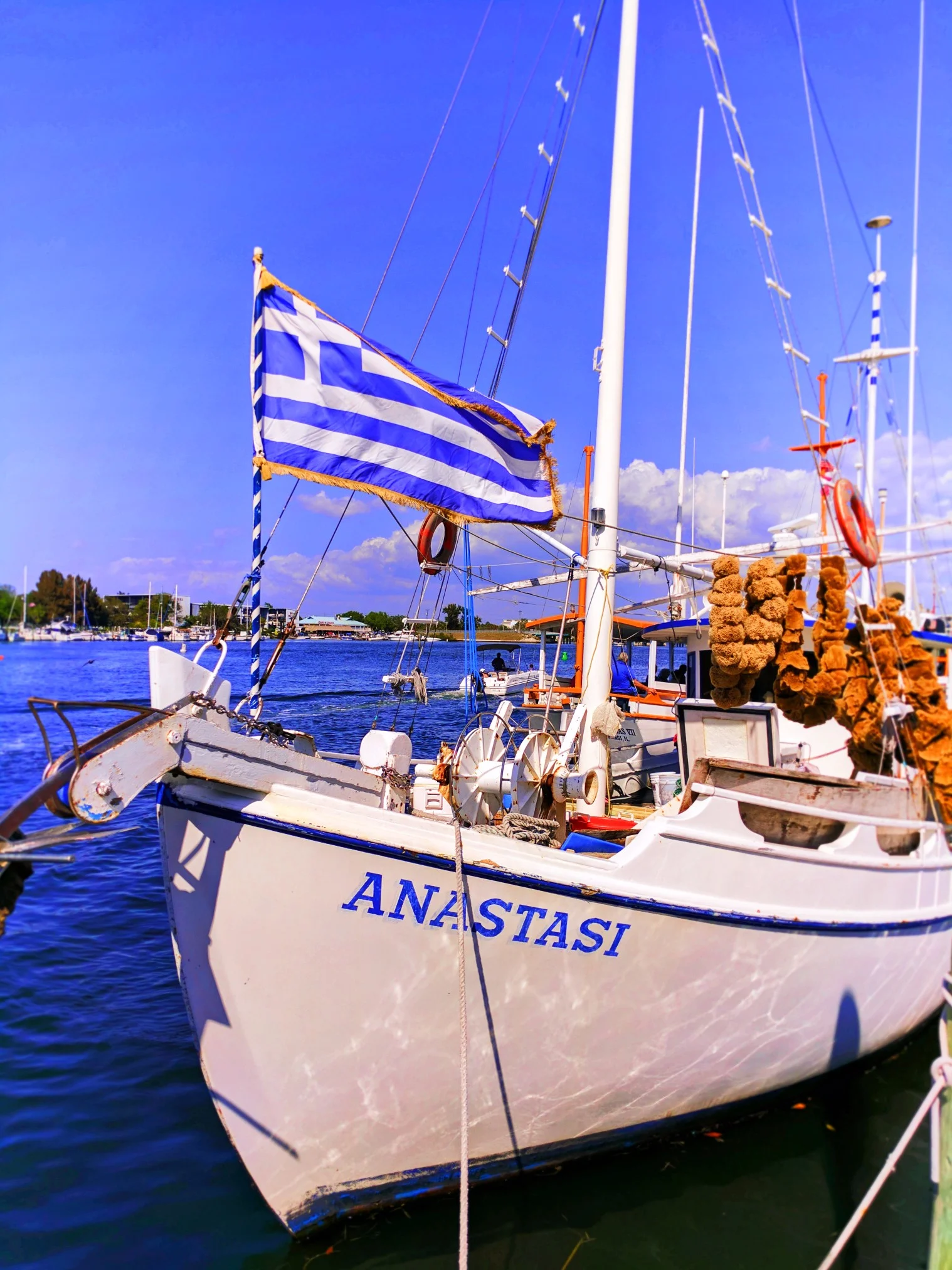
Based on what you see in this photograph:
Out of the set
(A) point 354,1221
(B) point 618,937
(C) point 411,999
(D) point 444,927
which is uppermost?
(D) point 444,927

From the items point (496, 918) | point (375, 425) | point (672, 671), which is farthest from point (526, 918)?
point (672, 671)

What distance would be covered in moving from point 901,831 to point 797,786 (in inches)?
47.7

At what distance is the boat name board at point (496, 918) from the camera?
387cm

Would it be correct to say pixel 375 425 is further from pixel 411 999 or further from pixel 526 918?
pixel 411 999

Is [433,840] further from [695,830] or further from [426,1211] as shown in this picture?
[426,1211]

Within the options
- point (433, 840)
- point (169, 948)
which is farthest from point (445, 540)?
point (169, 948)

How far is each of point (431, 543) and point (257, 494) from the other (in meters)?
2.00

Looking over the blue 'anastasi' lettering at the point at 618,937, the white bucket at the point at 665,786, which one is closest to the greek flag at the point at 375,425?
the blue 'anastasi' lettering at the point at 618,937

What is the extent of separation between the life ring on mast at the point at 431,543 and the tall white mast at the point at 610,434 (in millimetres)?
1242

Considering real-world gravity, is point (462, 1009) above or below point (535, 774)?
below

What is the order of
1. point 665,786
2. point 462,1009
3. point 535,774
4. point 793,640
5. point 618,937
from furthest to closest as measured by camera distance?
point 665,786
point 535,774
point 793,640
point 618,937
point 462,1009

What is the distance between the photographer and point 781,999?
4863 millimetres

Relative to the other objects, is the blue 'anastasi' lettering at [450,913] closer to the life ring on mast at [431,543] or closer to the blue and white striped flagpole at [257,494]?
the blue and white striped flagpole at [257,494]

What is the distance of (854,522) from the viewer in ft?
17.7
